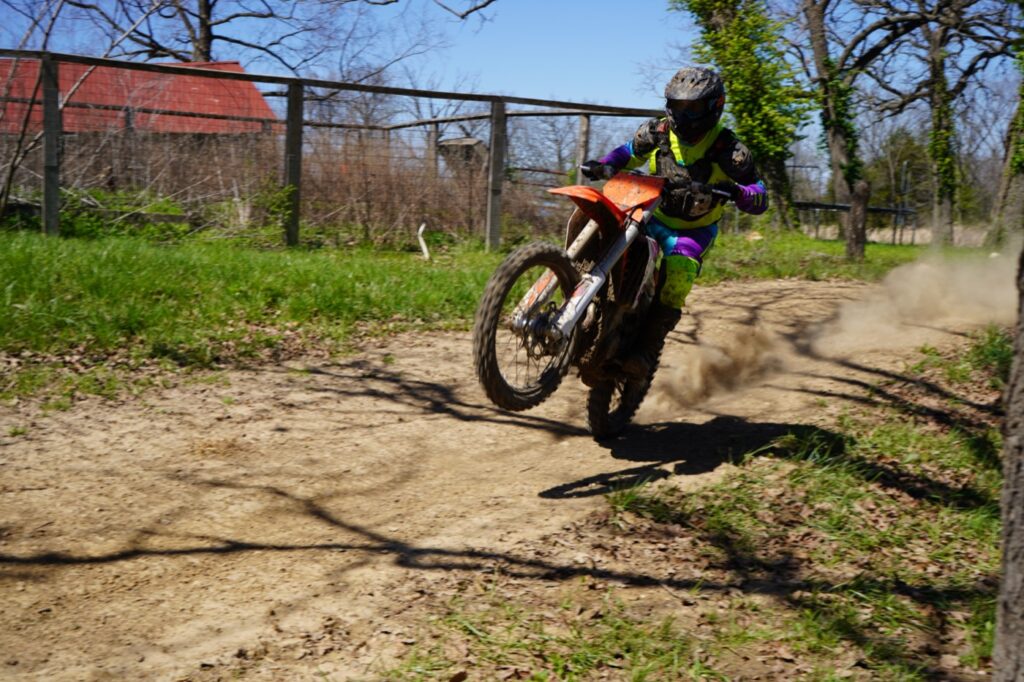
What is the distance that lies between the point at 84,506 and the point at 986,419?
564cm

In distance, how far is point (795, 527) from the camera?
4.53 metres

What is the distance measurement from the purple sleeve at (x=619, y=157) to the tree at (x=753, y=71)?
7805mm

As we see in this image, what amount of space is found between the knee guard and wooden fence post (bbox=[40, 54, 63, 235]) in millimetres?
7170

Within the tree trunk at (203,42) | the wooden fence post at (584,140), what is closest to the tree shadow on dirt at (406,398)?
the wooden fence post at (584,140)

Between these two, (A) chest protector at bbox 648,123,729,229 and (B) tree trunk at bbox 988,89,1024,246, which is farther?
(B) tree trunk at bbox 988,89,1024,246

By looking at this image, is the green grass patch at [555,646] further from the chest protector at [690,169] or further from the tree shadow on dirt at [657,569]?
the chest protector at [690,169]

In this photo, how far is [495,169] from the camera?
11883 millimetres

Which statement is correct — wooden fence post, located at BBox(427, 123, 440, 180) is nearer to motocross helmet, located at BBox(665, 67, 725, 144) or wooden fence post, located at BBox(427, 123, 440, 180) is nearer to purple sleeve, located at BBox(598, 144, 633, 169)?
purple sleeve, located at BBox(598, 144, 633, 169)

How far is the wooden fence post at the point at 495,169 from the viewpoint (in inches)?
466

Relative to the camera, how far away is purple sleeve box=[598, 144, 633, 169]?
568cm

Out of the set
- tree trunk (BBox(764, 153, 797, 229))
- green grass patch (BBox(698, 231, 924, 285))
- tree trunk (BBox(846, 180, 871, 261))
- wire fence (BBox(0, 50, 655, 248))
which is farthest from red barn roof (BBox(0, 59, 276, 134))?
tree trunk (BBox(846, 180, 871, 261))

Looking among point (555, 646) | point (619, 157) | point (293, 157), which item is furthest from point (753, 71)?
point (555, 646)

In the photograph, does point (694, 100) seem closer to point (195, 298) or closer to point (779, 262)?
point (195, 298)

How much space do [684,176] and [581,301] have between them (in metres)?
1.38
